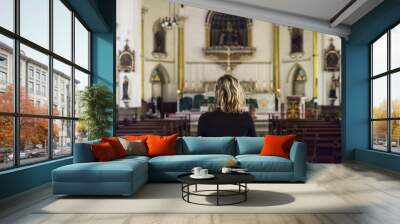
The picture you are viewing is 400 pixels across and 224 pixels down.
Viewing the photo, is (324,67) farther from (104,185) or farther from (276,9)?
(104,185)

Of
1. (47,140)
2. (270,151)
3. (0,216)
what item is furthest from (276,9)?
(0,216)

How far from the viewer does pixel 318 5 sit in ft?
24.7

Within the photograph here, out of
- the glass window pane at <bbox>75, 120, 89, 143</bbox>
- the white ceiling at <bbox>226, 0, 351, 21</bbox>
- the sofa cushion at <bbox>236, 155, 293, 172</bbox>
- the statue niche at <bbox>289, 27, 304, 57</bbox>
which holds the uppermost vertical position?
the statue niche at <bbox>289, 27, 304, 57</bbox>

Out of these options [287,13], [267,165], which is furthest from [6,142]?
[287,13]

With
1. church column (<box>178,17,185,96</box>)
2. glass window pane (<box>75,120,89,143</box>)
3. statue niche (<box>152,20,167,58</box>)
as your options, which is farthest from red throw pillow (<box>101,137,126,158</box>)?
statue niche (<box>152,20,167,58</box>)

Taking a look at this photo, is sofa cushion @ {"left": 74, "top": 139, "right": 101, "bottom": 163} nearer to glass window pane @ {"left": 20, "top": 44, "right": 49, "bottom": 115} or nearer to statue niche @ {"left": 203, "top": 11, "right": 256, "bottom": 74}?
glass window pane @ {"left": 20, "top": 44, "right": 49, "bottom": 115}

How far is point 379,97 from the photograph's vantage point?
320 inches

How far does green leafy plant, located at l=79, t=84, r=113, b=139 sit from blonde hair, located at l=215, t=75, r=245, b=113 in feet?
8.38

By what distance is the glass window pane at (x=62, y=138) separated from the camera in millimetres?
6141

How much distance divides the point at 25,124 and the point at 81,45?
2.86 meters

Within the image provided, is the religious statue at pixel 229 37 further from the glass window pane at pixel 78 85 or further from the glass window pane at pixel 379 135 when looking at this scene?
the glass window pane at pixel 78 85

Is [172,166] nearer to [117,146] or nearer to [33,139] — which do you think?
[117,146]

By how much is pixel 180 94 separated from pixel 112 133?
976 cm

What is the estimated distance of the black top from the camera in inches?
227
